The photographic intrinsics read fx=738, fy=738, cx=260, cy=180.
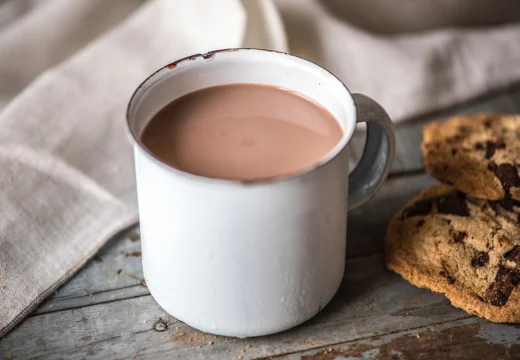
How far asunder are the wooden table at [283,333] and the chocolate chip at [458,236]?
84 millimetres

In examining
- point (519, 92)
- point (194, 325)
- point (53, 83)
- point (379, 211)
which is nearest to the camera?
point (194, 325)

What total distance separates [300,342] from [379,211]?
288mm

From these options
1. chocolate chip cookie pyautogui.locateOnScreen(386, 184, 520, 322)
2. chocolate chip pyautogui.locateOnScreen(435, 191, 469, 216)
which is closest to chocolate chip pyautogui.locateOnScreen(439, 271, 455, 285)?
chocolate chip cookie pyautogui.locateOnScreen(386, 184, 520, 322)

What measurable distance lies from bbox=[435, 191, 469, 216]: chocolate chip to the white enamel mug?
0.14 meters

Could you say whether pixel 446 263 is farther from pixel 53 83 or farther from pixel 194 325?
pixel 53 83

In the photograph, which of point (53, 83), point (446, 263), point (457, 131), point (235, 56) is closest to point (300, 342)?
point (446, 263)

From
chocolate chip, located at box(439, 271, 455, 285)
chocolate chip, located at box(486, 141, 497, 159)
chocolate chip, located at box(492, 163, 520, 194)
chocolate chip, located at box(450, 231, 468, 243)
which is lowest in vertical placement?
chocolate chip, located at box(439, 271, 455, 285)

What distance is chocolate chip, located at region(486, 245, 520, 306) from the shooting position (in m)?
0.95

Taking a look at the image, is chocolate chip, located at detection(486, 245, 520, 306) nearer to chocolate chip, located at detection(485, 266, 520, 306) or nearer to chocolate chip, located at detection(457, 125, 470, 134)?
chocolate chip, located at detection(485, 266, 520, 306)

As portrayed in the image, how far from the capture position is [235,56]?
949 millimetres

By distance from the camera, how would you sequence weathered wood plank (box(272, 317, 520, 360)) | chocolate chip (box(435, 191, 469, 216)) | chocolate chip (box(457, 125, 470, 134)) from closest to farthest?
weathered wood plank (box(272, 317, 520, 360))
chocolate chip (box(435, 191, 469, 216))
chocolate chip (box(457, 125, 470, 134))

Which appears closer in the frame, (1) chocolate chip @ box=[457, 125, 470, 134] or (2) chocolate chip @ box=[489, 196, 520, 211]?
(2) chocolate chip @ box=[489, 196, 520, 211]

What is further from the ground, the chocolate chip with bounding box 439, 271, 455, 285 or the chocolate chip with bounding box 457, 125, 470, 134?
the chocolate chip with bounding box 457, 125, 470, 134

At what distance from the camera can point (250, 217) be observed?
80cm
